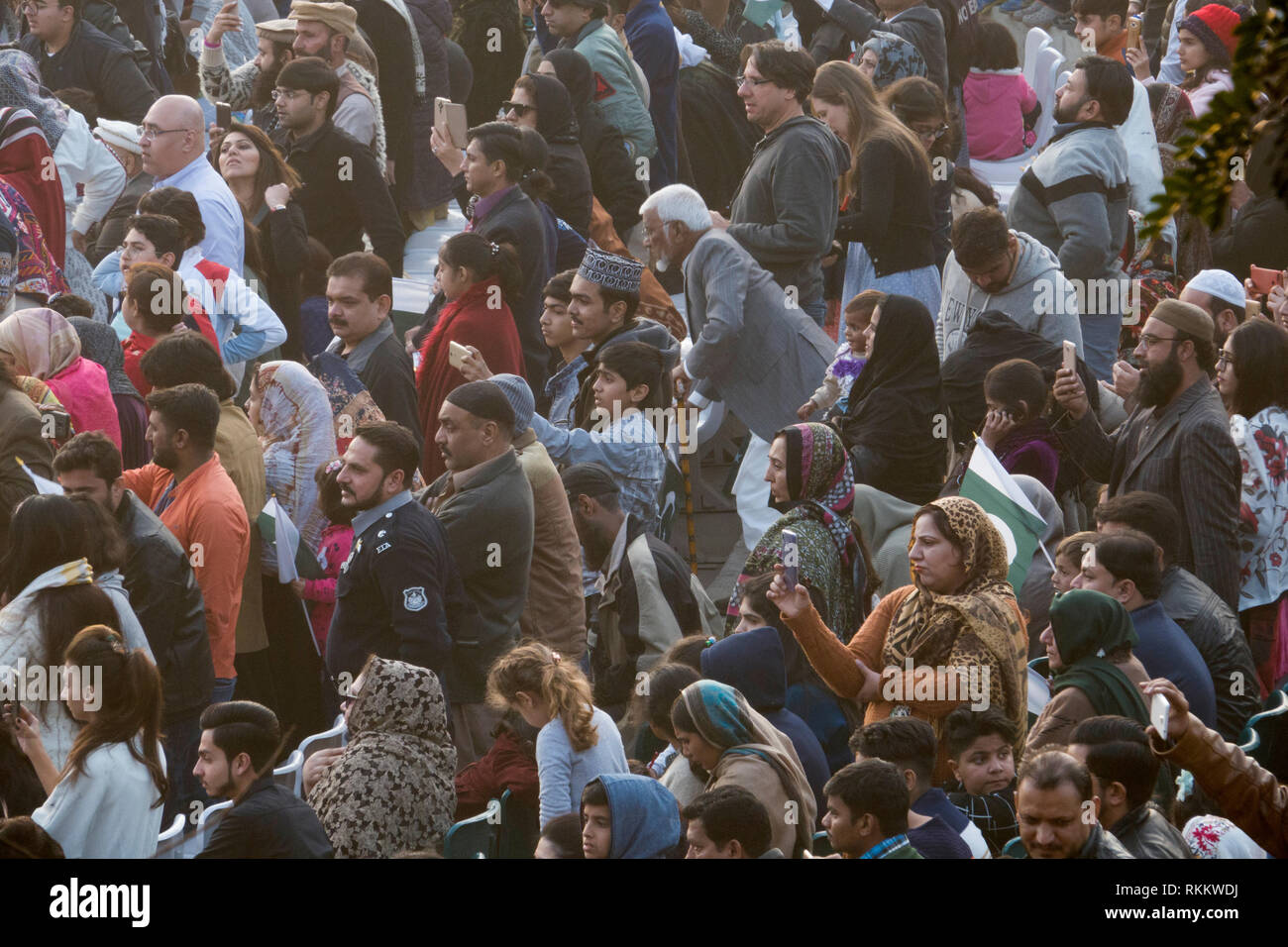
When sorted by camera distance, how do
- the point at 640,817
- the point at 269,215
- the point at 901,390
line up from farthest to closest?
the point at 269,215, the point at 901,390, the point at 640,817

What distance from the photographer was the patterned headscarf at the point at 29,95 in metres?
9.29

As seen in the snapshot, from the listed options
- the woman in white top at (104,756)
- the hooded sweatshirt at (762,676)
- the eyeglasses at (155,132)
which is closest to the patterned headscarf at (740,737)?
the hooded sweatshirt at (762,676)

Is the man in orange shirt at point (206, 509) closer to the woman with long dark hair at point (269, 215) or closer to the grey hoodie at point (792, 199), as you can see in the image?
the woman with long dark hair at point (269, 215)

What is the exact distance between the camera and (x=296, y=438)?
25.2 feet

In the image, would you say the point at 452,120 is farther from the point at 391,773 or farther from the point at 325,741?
the point at 391,773

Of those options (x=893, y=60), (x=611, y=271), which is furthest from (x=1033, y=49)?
(x=611, y=271)

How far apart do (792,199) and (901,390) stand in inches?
58.7

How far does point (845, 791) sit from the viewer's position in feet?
16.4

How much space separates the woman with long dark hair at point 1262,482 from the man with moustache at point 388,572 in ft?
9.54

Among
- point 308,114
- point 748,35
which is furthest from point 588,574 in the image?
point 748,35

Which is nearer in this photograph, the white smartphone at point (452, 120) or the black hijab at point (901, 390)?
the black hijab at point (901, 390)

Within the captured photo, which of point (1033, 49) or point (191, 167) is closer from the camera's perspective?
point (191, 167)

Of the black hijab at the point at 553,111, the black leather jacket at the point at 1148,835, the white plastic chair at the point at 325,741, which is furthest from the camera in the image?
the black hijab at the point at 553,111

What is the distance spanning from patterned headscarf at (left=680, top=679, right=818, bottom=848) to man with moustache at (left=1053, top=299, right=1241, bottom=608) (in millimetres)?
2007
